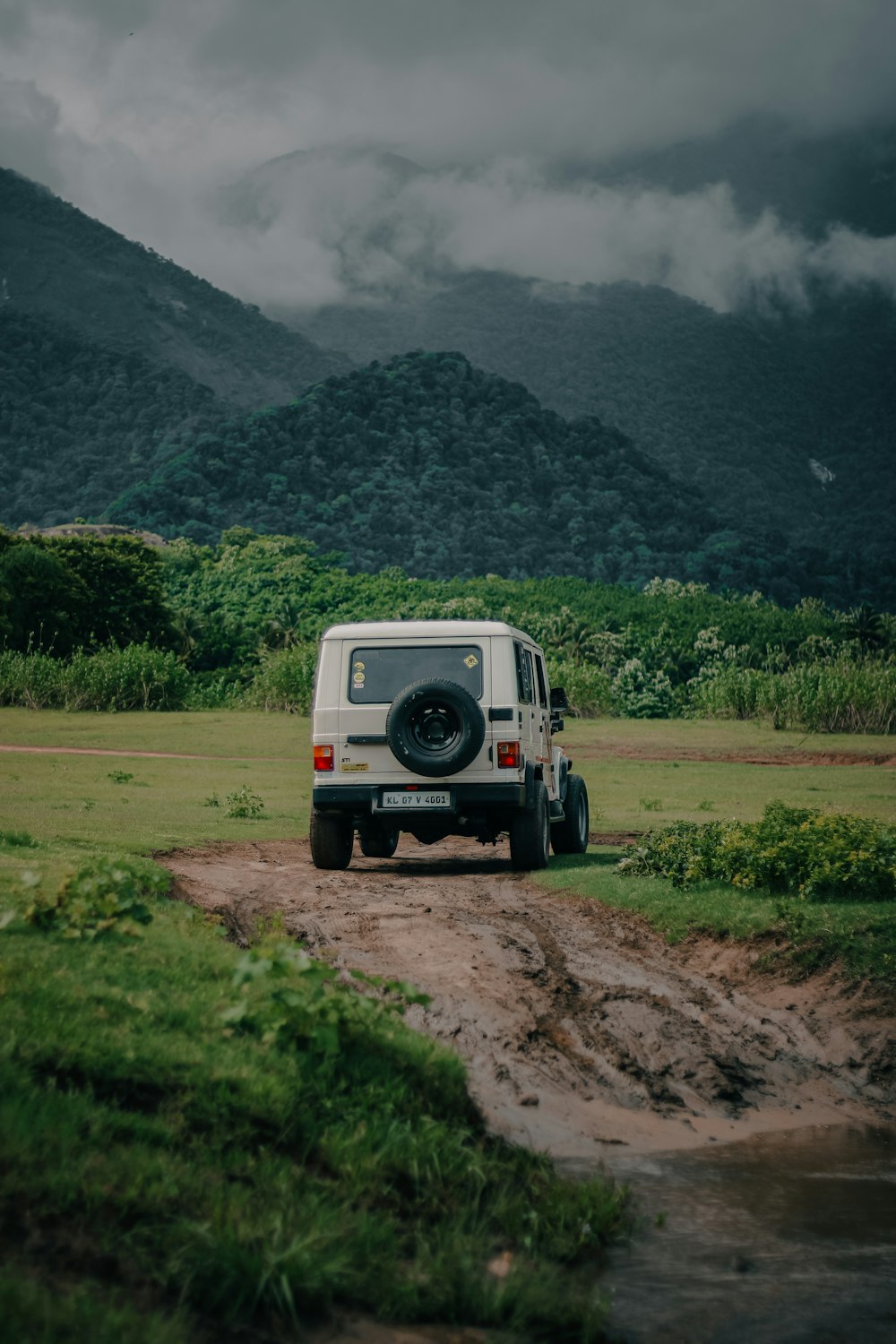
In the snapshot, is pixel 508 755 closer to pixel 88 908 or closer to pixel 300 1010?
pixel 88 908

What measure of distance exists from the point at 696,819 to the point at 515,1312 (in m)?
15.7

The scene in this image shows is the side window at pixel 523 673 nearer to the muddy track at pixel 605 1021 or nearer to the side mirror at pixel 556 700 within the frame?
the side mirror at pixel 556 700

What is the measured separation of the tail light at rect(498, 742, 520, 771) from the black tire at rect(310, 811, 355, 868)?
6.30ft

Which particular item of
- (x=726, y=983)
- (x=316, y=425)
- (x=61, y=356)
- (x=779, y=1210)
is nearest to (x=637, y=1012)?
(x=726, y=983)

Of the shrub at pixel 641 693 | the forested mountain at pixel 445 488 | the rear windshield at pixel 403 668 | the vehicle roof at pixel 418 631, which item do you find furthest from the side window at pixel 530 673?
the forested mountain at pixel 445 488

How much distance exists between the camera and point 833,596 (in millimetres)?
145375

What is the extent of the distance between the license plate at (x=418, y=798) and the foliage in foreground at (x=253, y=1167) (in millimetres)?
6889

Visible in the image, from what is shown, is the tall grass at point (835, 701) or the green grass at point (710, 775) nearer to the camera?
the green grass at point (710, 775)

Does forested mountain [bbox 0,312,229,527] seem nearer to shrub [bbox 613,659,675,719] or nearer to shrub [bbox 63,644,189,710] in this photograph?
shrub [bbox 613,659,675,719]

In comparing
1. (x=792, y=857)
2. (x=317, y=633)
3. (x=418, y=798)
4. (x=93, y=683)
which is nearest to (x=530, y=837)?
(x=418, y=798)

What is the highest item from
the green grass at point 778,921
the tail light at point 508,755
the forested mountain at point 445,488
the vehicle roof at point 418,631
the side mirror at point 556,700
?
the forested mountain at point 445,488

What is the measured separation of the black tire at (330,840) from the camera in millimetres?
14539

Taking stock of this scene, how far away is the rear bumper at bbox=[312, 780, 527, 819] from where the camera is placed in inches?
549

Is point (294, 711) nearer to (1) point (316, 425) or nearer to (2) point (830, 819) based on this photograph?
(2) point (830, 819)
